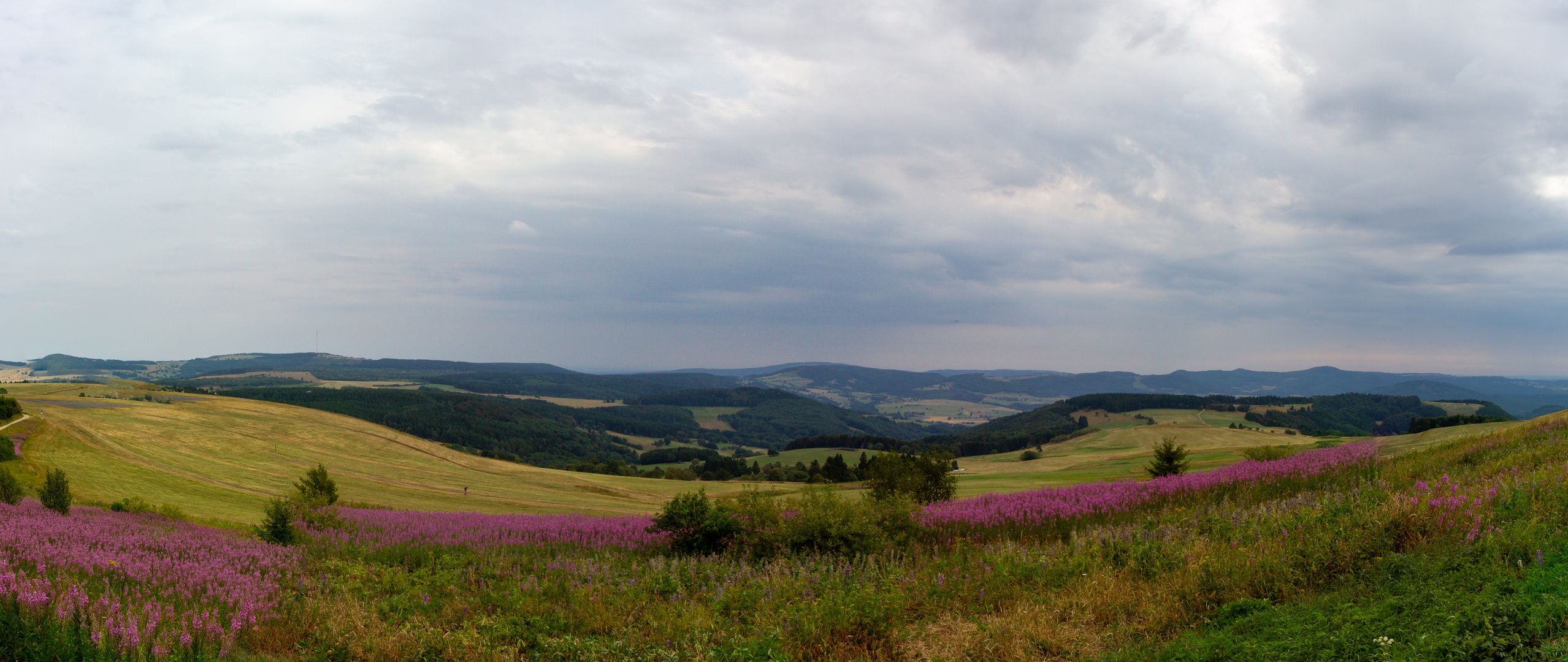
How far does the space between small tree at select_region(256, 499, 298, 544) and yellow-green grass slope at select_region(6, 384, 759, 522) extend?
9.33 m

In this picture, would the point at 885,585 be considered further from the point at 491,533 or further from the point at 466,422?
the point at 466,422

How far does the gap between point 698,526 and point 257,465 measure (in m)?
41.1

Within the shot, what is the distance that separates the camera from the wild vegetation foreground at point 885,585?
5426 millimetres

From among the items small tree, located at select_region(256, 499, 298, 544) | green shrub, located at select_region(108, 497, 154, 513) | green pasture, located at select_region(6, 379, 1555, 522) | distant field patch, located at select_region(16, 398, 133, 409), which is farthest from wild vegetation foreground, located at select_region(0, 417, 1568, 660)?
distant field patch, located at select_region(16, 398, 133, 409)

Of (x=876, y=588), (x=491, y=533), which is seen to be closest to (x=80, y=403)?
(x=491, y=533)

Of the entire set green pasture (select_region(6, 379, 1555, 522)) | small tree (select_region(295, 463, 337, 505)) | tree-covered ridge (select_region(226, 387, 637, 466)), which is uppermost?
small tree (select_region(295, 463, 337, 505))

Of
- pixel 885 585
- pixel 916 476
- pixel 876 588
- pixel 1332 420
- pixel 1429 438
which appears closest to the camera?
pixel 885 585

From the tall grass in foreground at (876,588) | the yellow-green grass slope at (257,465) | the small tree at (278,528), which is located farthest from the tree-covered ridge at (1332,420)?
the small tree at (278,528)

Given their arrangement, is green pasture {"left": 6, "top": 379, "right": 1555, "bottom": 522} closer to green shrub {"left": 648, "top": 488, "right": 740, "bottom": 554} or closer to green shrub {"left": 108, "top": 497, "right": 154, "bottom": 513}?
green shrub {"left": 108, "top": 497, "right": 154, "bottom": 513}

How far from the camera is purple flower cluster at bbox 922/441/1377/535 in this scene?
1188cm

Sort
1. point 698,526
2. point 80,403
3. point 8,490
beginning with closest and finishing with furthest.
Answer: point 698,526 < point 8,490 < point 80,403

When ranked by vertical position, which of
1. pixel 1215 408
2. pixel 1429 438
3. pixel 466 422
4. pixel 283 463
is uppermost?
pixel 1429 438

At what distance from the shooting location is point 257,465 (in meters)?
39.4

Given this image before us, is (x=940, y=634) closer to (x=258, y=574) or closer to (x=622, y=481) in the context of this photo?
(x=258, y=574)
